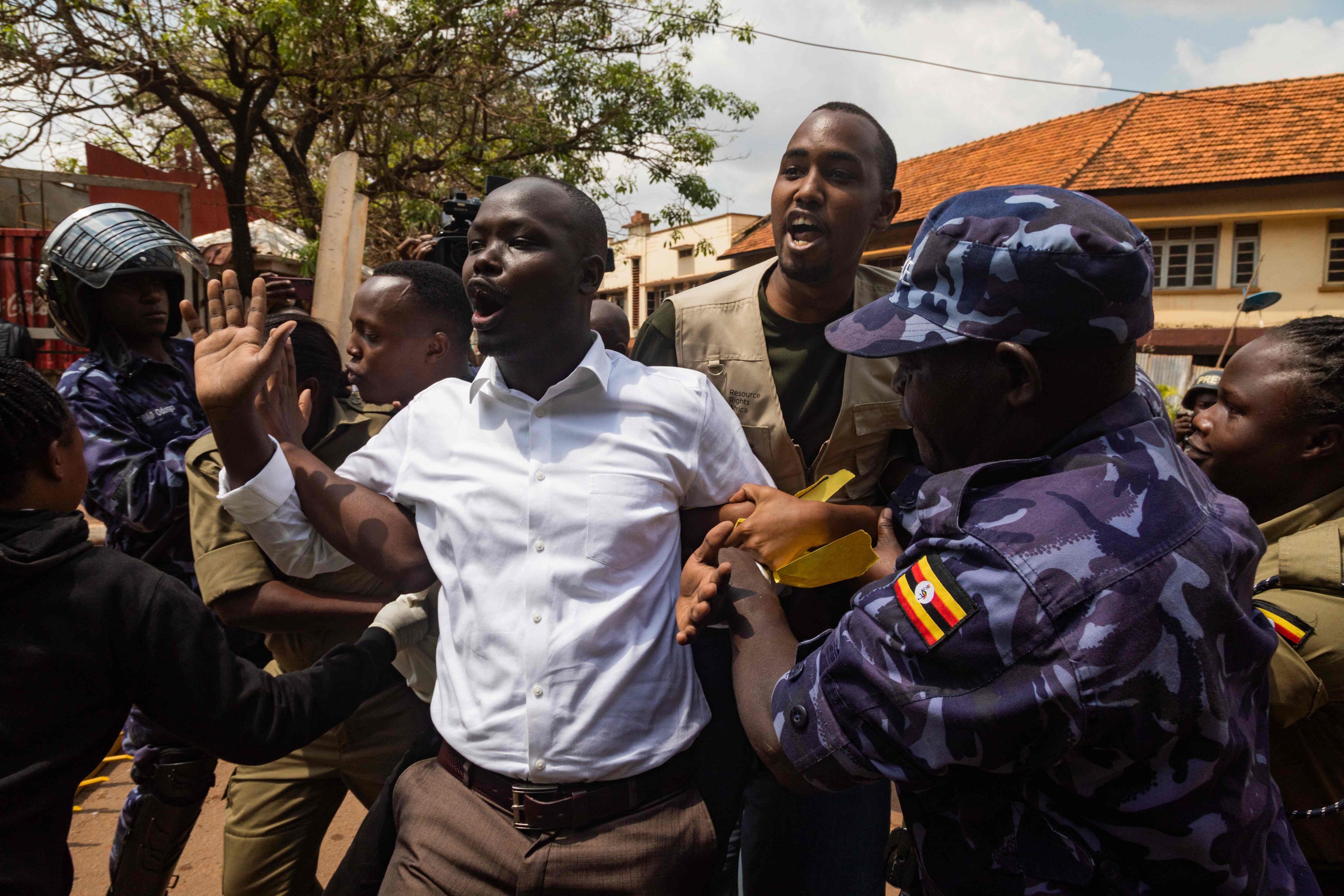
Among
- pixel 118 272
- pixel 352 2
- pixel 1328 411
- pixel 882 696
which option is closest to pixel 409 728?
pixel 882 696

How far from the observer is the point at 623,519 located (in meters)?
1.75

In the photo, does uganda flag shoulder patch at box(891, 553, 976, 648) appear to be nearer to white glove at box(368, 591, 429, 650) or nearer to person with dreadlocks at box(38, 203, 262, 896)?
white glove at box(368, 591, 429, 650)

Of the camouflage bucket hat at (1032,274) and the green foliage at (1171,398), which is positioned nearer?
the camouflage bucket hat at (1032,274)

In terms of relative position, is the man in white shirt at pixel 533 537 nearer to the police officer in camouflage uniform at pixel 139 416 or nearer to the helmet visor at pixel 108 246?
the police officer in camouflage uniform at pixel 139 416

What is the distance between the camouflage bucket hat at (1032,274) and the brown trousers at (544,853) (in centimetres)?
104

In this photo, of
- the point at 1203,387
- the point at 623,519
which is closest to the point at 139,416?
the point at 623,519

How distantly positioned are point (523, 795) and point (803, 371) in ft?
4.19

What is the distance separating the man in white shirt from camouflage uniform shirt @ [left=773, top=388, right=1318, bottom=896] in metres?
0.52

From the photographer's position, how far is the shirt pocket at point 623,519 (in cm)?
173

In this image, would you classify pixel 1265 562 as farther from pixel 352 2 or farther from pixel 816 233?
pixel 352 2

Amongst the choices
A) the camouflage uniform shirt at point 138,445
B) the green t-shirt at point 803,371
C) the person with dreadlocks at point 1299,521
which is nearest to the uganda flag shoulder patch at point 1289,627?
the person with dreadlocks at point 1299,521

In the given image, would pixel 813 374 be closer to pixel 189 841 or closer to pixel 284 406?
pixel 284 406

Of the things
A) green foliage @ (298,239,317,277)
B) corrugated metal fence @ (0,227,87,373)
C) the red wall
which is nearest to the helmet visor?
the red wall

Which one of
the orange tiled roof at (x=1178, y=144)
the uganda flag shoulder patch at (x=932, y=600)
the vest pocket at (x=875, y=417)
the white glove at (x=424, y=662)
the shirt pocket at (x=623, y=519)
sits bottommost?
the white glove at (x=424, y=662)
